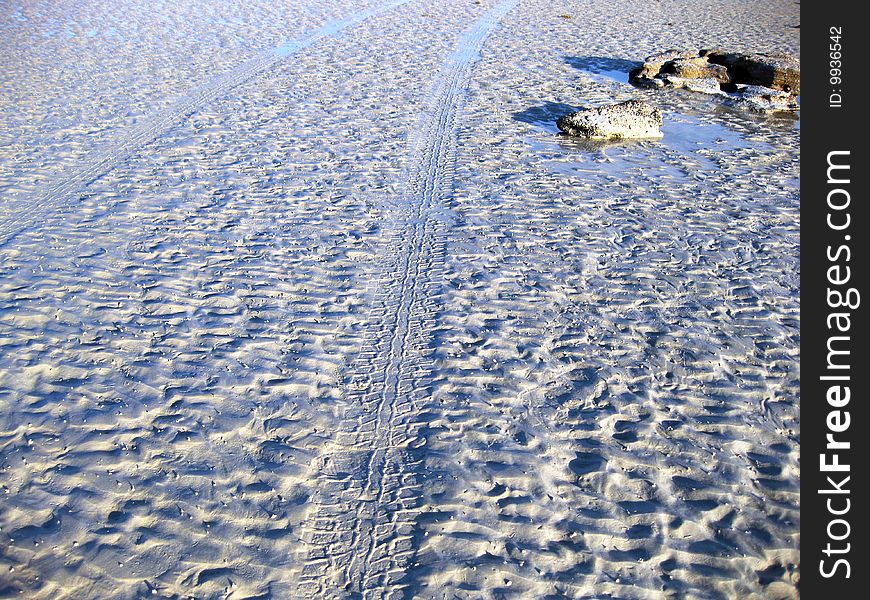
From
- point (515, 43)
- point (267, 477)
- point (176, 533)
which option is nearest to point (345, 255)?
point (267, 477)

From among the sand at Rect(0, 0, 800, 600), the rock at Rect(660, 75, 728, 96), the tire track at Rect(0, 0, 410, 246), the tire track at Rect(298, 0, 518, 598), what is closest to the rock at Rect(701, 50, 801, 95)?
the rock at Rect(660, 75, 728, 96)

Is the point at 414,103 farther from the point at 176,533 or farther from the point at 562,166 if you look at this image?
the point at 176,533

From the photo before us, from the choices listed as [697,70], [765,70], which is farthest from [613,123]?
[765,70]

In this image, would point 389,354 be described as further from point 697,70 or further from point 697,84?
point 697,70

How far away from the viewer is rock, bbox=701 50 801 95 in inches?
525

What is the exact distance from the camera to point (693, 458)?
4.88 metres

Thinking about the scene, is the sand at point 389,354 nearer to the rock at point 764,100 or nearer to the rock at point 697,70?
the rock at point 764,100

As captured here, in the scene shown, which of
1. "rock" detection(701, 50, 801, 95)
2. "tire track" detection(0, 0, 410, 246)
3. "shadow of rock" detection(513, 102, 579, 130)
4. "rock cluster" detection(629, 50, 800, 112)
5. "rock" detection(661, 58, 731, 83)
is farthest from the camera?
"rock" detection(661, 58, 731, 83)

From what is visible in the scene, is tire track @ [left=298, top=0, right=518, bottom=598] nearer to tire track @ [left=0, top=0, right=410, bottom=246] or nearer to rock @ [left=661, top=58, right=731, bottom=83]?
tire track @ [left=0, top=0, right=410, bottom=246]

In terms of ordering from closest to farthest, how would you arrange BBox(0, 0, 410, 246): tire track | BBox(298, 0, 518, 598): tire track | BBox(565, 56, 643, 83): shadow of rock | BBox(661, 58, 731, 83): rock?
BBox(298, 0, 518, 598): tire track
BBox(0, 0, 410, 246): tire track
BBox(661, 58, 731, 83): rock
BBox(565, 56, 643, 83): shadow of rock

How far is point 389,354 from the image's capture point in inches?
229

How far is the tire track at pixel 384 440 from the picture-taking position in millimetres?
4074

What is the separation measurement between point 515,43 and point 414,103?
5.99m

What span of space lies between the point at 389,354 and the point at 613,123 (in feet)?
22.0
